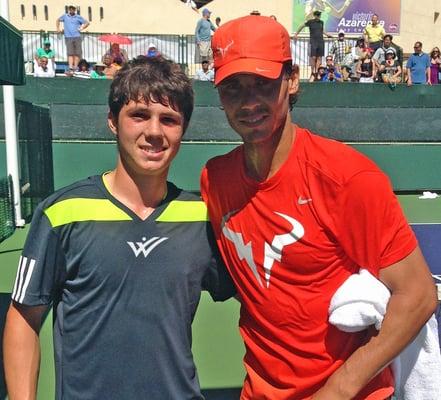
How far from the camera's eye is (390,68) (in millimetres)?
16328

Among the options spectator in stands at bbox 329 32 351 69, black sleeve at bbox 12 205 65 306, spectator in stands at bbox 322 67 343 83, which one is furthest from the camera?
spectator in stands at bbox 329 32 351 69

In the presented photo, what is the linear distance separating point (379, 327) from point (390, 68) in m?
15.6

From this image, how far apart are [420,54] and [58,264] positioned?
1646 centimetres

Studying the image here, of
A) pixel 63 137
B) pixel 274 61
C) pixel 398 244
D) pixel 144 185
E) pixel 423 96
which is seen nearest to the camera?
pixel 398 244

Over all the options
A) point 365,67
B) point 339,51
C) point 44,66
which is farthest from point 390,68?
point 44,66

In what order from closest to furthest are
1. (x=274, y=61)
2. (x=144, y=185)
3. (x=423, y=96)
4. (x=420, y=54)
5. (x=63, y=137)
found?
(x=274, y=61), (x=144, y=185), (x=63, y=137), (x=423, y=96), (x=420, y=54)

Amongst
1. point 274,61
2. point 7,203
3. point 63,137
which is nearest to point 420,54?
point 63,137

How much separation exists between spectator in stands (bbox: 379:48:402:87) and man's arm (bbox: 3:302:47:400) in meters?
15.0

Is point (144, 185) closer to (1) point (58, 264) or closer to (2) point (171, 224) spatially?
(2) point (171, 224)

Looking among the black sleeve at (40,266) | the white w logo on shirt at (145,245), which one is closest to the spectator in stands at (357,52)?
the white w logo on shirt at (145,245)

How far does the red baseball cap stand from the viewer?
1958 mm

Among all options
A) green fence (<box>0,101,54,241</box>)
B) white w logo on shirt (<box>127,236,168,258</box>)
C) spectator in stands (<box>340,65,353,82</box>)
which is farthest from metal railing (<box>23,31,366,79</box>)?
white w logo on shirt (<box>127,236,168,258</box>)

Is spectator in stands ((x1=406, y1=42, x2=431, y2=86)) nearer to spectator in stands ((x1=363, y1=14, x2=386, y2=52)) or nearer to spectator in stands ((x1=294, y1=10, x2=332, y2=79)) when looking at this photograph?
spectator in stands ((x1=363, y1=14, x2=386, y2=52))

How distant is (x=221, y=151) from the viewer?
1347 centimetres
